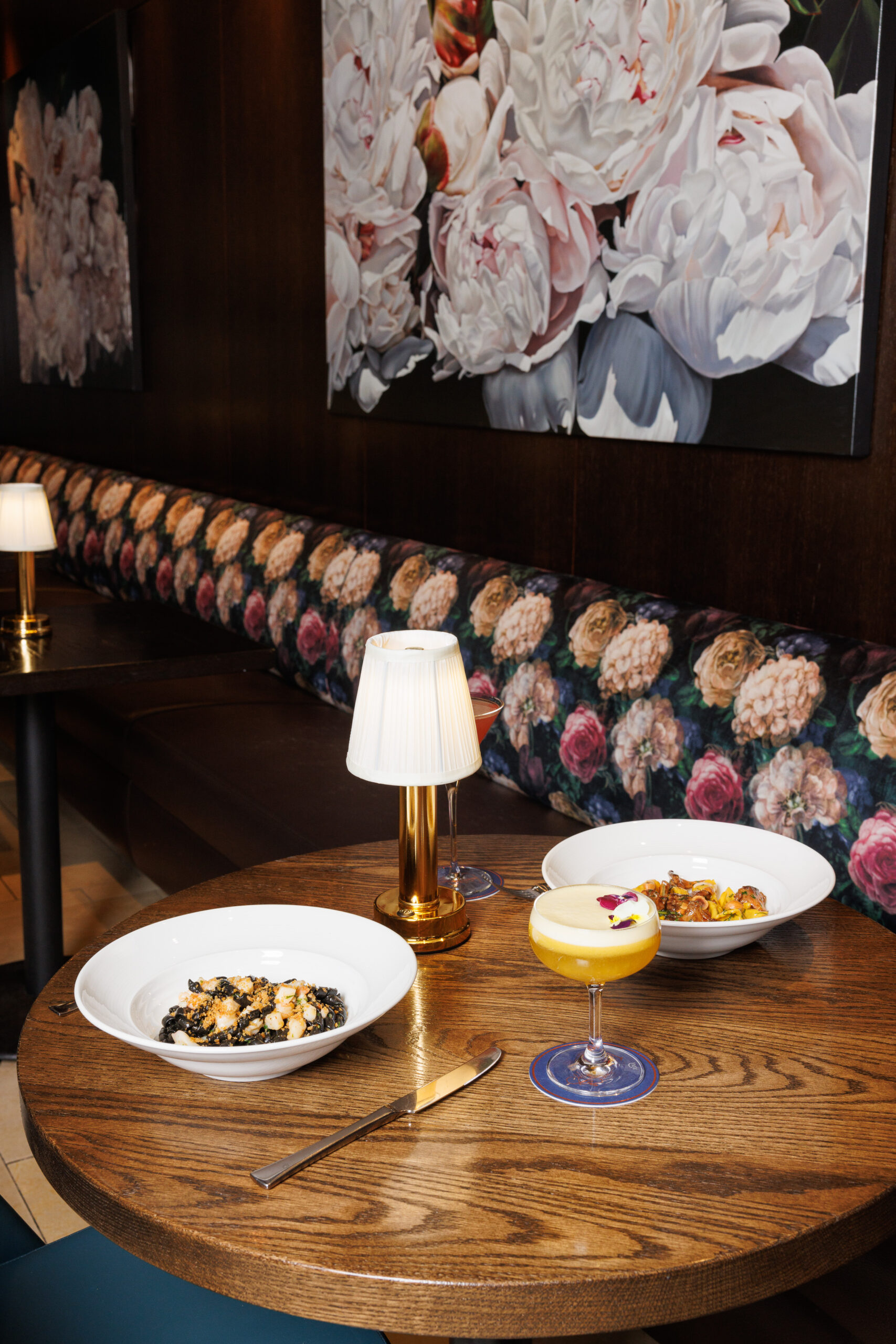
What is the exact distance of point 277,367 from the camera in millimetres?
3754

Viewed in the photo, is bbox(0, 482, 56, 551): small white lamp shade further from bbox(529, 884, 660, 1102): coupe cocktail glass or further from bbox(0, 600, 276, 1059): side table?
bbox(529, 884, 660, 1102): coupe cocktail glass

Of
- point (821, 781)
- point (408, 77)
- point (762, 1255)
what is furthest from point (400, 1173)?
point (408, 77)

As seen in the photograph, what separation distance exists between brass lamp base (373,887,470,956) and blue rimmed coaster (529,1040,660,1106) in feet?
0.71

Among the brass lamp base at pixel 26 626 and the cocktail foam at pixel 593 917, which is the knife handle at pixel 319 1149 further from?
the brass lamp base at pixel 26 626

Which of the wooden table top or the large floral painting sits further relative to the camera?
the wooden table top

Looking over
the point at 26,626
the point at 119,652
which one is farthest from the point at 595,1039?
the point at 26,626

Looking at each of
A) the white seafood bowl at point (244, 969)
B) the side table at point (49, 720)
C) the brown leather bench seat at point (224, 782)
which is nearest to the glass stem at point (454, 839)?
the white seafood bowl at point (244, 969)

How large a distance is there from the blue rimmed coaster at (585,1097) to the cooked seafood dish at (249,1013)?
0.17 meters

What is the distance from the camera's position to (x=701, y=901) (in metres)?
1.22

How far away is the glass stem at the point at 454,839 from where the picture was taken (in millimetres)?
1409

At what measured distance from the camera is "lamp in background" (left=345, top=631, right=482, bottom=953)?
116 centimetres

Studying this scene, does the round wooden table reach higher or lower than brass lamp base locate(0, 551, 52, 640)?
lower

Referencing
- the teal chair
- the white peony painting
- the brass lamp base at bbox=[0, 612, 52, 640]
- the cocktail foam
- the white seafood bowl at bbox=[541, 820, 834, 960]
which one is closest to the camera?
the cocktail foam

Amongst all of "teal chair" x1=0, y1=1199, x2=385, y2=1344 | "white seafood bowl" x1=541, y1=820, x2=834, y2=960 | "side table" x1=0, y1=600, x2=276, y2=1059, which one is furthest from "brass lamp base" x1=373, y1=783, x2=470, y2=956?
"side table" x1=0, y1=600, x2=276, y2=1059
